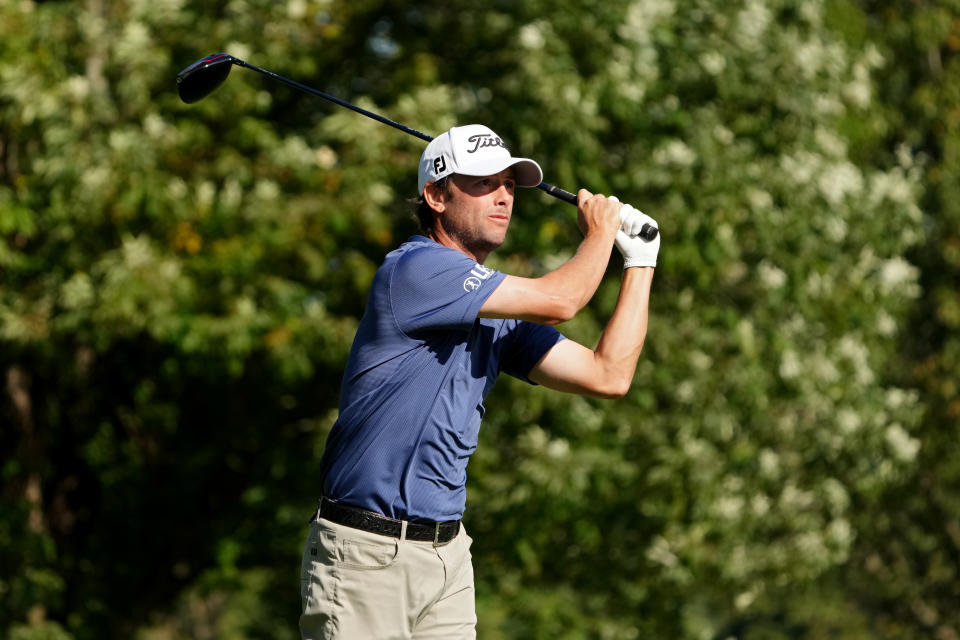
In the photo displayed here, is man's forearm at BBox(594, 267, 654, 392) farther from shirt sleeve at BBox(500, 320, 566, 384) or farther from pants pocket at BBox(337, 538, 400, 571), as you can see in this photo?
pants pocket at BBox(337, 538, 400, 571)

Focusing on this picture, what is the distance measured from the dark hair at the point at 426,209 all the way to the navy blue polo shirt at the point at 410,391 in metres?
0.28

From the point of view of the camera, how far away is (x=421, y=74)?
9953mm

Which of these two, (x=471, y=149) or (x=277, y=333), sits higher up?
(x=471, y=149)

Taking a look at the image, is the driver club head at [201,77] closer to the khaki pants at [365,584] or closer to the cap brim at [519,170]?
the cap brim at [519,170]

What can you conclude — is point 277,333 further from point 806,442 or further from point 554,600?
point 806,442

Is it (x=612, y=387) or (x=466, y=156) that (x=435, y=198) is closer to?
(x=466, y=156)

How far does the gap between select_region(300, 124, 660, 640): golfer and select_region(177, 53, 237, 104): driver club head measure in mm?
1669

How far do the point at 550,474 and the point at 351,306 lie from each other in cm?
195

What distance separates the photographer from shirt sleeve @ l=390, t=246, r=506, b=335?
4.01m

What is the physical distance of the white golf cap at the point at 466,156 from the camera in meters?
4.31

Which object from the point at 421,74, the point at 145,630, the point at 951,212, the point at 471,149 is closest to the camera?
the point at 471,149

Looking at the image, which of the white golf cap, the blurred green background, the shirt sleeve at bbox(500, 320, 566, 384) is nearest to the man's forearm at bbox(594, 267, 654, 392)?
the shirt sleeve at bbox(500, 320, 566, 384)

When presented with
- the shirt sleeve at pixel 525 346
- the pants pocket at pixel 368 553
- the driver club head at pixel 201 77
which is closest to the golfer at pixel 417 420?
the pants pocket at pixel 368 553

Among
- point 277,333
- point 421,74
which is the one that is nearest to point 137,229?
point 277,333
